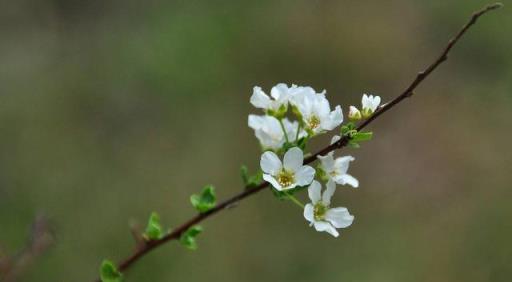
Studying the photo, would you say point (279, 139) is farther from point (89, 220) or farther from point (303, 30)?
point (303, 30)

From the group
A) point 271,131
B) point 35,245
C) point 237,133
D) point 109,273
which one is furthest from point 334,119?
point 237,133

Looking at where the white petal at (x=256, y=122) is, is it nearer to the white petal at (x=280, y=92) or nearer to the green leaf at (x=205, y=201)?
the white petal at (x=280, y=92)

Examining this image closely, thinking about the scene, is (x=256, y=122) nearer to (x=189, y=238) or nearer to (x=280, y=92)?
(x=280, y=92)

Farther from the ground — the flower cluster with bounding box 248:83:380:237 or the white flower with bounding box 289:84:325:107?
the white flower with bounding box 289:84:325:107

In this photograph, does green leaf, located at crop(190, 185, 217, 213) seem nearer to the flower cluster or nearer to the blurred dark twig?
the flower cluster

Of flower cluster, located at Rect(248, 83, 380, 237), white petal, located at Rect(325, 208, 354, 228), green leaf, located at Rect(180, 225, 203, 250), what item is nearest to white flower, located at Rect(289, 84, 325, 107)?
flower cluster, located at Rect(248, 83, 380, 237)

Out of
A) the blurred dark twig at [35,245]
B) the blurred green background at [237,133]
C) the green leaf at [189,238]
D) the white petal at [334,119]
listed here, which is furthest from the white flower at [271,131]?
the blurred green background at [237,133]
